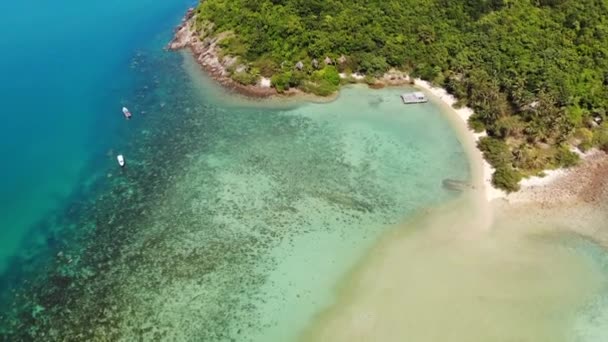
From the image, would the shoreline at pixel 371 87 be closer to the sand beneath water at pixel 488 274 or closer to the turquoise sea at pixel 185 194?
the sand beneath water at pixel 488 274

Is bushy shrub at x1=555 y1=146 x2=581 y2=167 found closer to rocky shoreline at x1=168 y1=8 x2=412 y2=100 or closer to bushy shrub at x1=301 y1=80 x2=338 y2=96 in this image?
rocky shoreline at x1=168 y1=8 x2=412 y2=100

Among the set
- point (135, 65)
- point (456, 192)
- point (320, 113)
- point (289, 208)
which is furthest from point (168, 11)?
point (456, 192)

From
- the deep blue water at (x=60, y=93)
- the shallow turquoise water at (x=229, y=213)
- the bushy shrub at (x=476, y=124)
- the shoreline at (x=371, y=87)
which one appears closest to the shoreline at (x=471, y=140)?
the shoreline at (x=371, y=87)

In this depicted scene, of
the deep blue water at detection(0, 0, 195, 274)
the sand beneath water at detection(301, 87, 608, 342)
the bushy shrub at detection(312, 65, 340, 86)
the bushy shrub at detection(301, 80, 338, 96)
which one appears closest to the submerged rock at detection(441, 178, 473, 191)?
the sand beneath water at detection(301, 87, 608, 342)

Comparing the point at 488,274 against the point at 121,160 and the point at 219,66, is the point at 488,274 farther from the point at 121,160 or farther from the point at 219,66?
the point at 219,66

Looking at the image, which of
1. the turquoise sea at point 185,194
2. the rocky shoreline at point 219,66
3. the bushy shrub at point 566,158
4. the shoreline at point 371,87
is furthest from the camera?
the rocky shoreline at point 219,66
